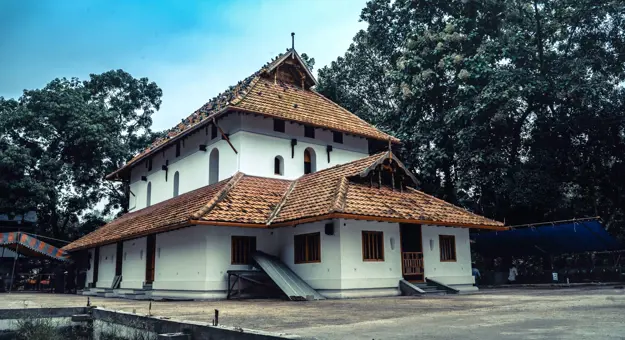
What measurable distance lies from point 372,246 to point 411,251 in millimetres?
2321

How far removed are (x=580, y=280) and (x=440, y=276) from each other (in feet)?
Answer: 27.5

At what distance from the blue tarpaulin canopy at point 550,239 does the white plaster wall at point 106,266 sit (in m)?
17.5

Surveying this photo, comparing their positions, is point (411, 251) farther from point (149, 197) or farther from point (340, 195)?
point (149, 197)

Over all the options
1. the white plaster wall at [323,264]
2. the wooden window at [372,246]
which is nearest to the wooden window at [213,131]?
Answer: the white plaster wall at [323,264]

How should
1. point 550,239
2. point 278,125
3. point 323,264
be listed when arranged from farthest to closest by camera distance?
point 550,239 → point 278,125 → point 323,264

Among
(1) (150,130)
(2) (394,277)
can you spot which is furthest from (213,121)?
(1) (150,130)

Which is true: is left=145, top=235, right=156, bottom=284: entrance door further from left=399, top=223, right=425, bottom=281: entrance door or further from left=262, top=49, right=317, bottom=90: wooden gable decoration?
left=399, top=223, right=425, bottom=281: entrance door

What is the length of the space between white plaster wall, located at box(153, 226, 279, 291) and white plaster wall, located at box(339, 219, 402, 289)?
347 cm

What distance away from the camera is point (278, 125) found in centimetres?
2116

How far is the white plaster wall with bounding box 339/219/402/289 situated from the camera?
1614cm

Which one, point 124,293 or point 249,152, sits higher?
point 249,152

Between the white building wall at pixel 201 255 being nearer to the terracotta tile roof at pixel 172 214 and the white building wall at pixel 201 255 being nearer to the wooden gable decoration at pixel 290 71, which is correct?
the terracotta tile roof at pixel 172 214

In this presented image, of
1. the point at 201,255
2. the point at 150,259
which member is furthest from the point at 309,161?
the point at 150,259

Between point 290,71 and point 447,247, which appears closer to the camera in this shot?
point 447,247
